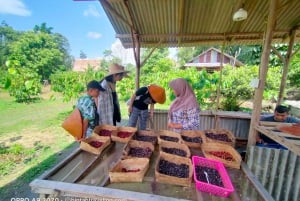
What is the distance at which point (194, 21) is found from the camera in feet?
11.5

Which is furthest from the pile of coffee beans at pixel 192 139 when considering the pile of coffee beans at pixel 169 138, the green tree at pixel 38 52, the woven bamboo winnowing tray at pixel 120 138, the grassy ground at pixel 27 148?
the green tree at pixel 38 52

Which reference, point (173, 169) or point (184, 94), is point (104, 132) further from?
point (184, 94)

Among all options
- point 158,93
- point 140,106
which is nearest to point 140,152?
point 158,93

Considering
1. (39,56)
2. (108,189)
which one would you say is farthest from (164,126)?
(39,56)

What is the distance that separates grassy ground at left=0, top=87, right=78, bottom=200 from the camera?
3.16 metres

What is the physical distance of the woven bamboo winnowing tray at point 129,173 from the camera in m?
1.34

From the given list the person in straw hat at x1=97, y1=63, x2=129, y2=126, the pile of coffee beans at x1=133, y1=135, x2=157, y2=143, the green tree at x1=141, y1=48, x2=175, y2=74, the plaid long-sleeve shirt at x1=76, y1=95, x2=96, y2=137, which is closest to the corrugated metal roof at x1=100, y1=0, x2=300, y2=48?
the person in straw hat at x1=97, y1=63, x2=129, y2=126

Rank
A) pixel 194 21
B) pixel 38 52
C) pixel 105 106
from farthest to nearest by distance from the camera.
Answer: pixel 38 52 → pixel 194 21 → pixel 105 106

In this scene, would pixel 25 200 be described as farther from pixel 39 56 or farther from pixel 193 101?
pixel 39 56

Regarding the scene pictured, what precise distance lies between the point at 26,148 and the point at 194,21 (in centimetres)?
438

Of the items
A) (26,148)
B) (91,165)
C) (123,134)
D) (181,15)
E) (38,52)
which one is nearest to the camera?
(91,165)

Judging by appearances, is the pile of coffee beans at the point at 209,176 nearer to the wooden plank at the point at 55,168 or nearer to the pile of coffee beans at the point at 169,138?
the pile of coffee beans at the point at 169,138

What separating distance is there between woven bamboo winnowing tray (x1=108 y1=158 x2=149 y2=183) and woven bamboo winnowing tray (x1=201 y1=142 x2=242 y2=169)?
550 millimetres

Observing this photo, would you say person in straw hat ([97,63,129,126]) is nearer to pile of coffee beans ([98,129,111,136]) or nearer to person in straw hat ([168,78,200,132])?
pile of coffee beans ([98,129,111,136])
